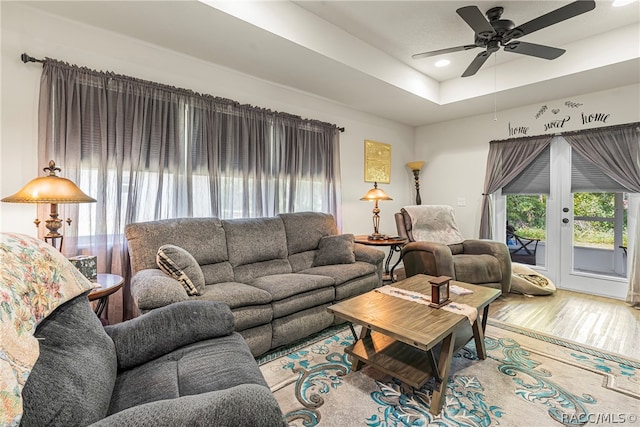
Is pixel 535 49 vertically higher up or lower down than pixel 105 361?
higher up

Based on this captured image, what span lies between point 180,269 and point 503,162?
4394 mm

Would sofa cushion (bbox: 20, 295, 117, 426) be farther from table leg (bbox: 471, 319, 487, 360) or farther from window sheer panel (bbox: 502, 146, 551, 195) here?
window sheer panel (bbox: 502, 146, 551, 195)

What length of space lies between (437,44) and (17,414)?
387cm

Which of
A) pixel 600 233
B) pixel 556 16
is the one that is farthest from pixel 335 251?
pixel 600 233

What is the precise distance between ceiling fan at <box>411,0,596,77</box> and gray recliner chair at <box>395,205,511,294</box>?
188 centimetres

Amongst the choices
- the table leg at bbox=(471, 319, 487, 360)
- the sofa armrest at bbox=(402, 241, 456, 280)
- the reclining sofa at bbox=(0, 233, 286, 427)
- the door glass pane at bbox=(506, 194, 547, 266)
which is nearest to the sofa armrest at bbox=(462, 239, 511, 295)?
the sofa armrest at bbox=(402, 241, 456, 280)

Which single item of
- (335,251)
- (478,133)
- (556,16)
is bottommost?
(335,251)

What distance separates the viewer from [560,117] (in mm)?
3980

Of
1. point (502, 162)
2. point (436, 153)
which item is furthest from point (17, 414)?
point (436, 153)

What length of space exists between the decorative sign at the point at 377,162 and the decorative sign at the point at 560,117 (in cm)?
183

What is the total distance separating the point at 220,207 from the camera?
10.1ft

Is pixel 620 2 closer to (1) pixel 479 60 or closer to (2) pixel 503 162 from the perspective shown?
(1) pixel 479 60

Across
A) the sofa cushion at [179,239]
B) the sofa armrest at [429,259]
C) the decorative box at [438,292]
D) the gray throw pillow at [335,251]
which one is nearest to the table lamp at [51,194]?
the sofa cushion at [179,239]

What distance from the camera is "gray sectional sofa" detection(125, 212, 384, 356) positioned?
2.13 meters
